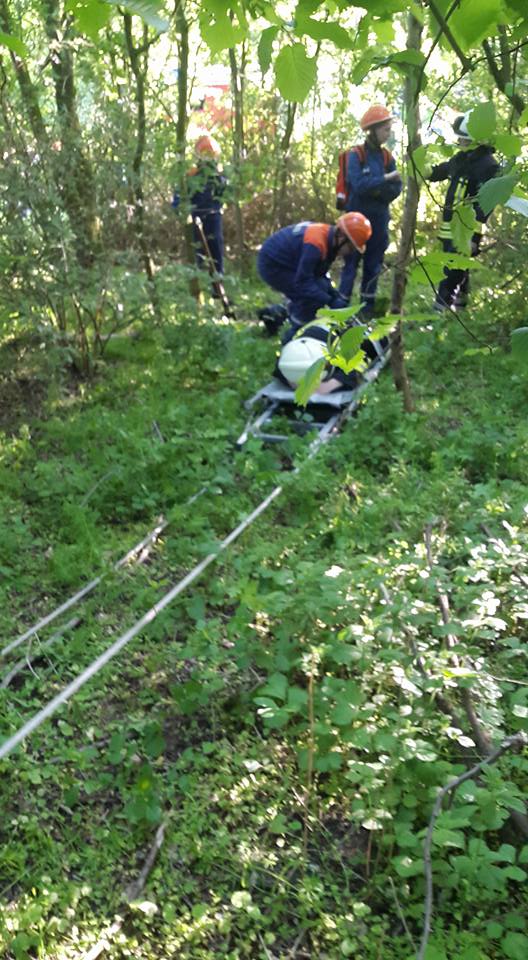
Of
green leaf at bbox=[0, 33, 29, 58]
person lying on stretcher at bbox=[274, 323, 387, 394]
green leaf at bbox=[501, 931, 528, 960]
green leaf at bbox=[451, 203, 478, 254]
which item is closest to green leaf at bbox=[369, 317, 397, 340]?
green leaf at bbox=[451, 203, 478, 254]

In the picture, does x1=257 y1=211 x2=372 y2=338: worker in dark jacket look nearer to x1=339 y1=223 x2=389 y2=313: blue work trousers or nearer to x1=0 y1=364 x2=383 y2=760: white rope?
x1=339 y1=223 x2=389 y2=313: blue work trousers

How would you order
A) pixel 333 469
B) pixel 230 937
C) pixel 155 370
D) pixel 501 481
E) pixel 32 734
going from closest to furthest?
pixel 230 937 < pixel 32 734 < pixel 501 481 < pixel 333 469 < pixel 155 370

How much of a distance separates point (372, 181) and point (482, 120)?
704 cm

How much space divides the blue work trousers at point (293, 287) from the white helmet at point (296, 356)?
0.82 metres

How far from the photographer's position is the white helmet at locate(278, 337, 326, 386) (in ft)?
20.9

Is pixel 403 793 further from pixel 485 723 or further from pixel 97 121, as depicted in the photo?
pixel 97 121

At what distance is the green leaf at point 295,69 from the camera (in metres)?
1.61

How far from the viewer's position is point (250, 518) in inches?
179

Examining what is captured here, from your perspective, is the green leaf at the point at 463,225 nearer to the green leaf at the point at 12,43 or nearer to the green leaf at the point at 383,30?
the green leaf at the point at 383,30

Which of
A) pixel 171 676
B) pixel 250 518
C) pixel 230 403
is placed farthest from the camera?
pixel 230 403

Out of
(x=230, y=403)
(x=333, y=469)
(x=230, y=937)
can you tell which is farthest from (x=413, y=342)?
(x=230, y=937)

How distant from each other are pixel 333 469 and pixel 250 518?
1.12 metres

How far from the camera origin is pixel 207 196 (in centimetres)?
885

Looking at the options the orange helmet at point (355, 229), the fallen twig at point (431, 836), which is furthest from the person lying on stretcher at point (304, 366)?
the fallen twig at point (431, 836)
